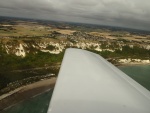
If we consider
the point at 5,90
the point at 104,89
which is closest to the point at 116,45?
the point at 5,90

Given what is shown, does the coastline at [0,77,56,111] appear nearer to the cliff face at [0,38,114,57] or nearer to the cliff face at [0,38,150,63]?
the cliff face at [0,38,150,63]

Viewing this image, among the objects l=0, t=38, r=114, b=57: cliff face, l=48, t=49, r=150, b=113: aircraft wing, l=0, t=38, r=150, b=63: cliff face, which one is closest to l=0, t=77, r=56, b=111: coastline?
l=0, t=38, r=150, b=63: cliff face

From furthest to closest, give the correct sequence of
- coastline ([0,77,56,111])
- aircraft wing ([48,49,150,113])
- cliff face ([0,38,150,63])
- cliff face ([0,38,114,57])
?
cliff face ([0,38,150,63]) < cliff face ([0,38,114,57]) < coastline ([0,77,56,111]) < aircraft wing ([48,49,150,113])

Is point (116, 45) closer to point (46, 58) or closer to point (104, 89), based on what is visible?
point (46, 58)

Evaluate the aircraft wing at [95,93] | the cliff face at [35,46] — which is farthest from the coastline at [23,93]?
the aircraft wing at [95,93]

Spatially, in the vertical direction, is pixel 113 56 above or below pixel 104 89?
below
